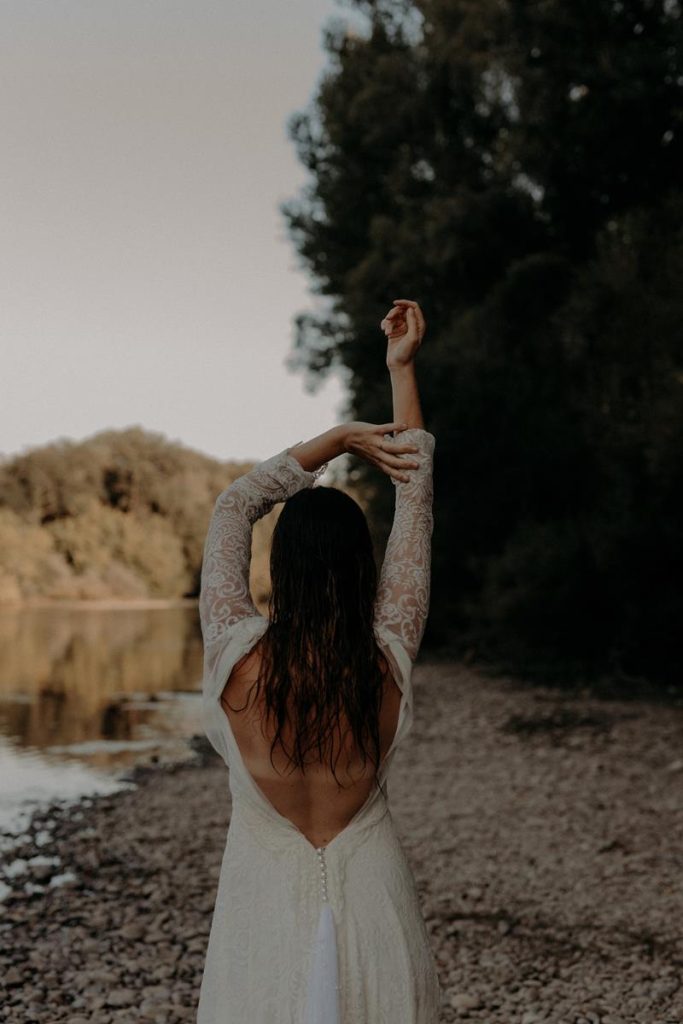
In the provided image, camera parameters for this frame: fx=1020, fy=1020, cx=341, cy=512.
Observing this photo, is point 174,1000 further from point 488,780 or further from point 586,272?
point 586,272

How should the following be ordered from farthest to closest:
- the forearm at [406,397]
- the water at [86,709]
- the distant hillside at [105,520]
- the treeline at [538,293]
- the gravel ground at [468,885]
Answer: the distant hillside at [105,520]
the treeline at [538,293]
the water at [86,709]
the gravel ground at [468,885]
the forearm at [406,397]

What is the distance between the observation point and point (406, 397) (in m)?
2.20

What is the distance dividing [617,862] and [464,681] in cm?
937

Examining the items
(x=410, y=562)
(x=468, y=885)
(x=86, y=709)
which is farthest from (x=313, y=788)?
(x=86, y=709)

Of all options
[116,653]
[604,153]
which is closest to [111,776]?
[604,153]

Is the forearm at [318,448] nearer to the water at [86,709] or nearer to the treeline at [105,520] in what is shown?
the water at [86,709]

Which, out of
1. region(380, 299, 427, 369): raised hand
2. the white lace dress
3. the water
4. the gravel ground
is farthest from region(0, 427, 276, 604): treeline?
the white lace dress

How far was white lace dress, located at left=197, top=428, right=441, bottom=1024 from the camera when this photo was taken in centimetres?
179

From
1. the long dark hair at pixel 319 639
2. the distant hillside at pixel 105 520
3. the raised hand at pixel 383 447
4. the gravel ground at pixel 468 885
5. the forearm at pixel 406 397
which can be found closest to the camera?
the long dark hair at pixel 319 639

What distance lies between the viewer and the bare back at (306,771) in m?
1.80

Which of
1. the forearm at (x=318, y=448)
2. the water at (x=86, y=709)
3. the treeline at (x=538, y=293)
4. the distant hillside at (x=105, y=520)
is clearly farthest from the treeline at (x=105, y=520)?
the forearm at (x=318, y=448)

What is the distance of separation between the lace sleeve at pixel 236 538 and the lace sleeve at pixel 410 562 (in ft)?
0.73

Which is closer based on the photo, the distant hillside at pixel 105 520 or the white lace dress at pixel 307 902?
the white lace dress at pixel 307 902

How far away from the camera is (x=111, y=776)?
10031 mm
